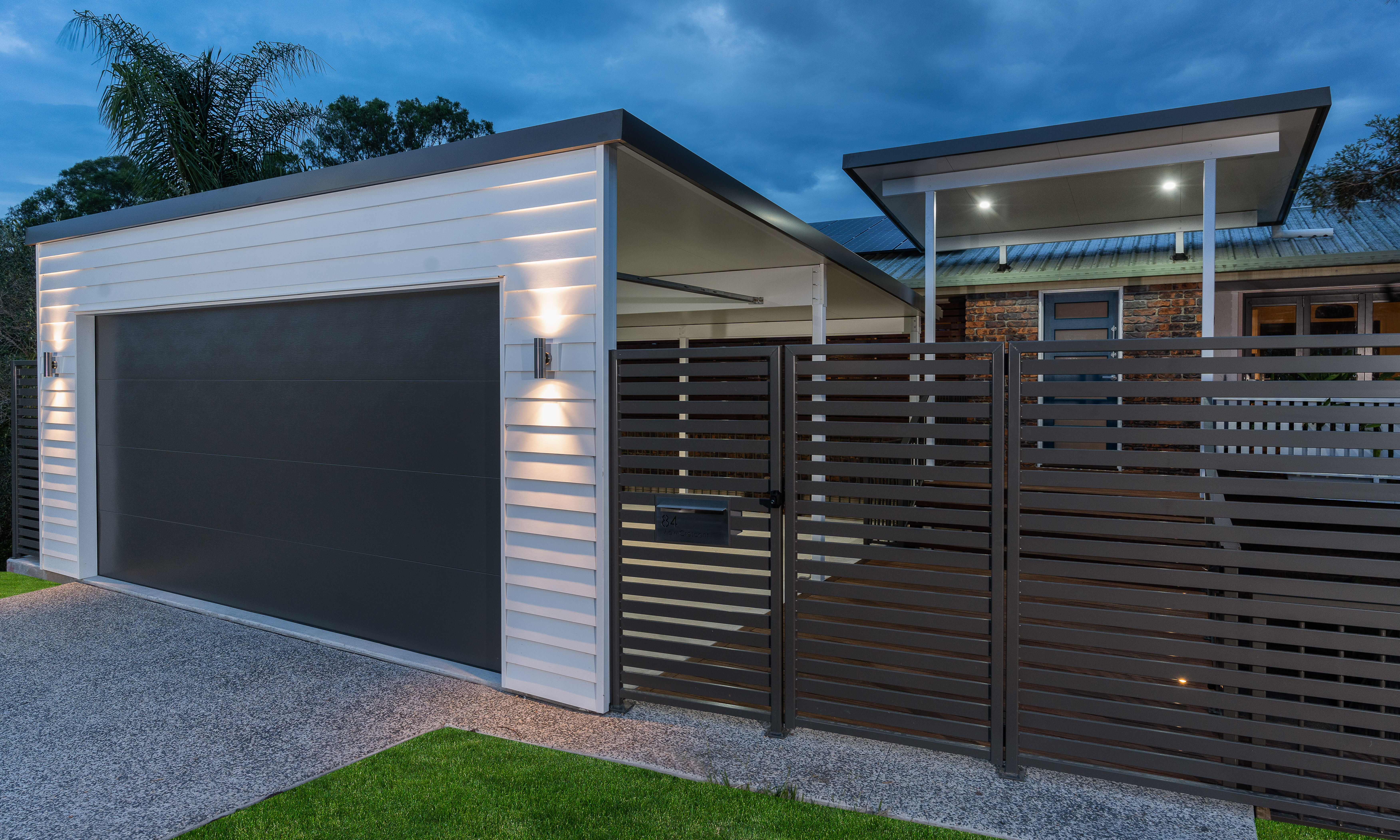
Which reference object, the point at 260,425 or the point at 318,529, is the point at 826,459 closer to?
the point at 318,529

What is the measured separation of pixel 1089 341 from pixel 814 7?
5903cm

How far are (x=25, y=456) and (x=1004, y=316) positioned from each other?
440 inches

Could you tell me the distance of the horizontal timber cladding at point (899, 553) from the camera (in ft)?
11.3

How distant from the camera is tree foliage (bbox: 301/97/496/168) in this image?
28.5 meters

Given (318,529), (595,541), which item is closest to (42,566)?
(318,529)

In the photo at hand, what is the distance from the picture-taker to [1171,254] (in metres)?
9.55

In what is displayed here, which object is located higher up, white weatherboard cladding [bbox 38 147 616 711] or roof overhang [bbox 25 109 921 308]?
roof overhang [bbox 25 109 921 308]

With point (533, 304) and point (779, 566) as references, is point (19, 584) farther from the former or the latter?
point (779, 566)

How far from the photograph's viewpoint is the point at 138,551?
263 inches

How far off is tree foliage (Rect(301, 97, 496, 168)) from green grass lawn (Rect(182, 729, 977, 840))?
2823 centimetres

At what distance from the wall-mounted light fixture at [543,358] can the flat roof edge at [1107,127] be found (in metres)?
4.02

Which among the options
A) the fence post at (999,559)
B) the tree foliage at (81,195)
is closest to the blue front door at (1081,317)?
the fence post at (999,559)

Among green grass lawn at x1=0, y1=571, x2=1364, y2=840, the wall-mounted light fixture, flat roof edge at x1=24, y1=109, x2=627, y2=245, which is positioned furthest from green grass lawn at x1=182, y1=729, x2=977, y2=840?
flat roof edge at x1=24, y1=109, x2=627, y2=245

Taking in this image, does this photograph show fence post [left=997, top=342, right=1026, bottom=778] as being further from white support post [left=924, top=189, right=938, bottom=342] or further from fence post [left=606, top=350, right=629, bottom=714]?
white support post [left=924, top=189, right=938, bottom=342]
